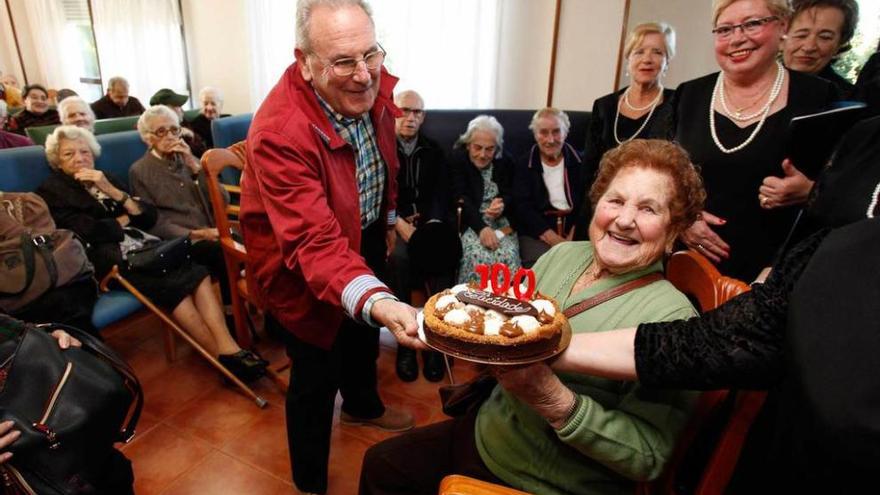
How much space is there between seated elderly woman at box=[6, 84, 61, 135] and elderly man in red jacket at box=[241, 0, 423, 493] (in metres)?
4.88

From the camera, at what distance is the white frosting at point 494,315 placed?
955mm

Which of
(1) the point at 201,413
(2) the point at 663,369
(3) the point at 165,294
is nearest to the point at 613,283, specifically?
(2) the point at 663,369

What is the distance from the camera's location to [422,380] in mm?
2699

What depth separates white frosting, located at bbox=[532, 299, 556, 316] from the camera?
3.23 feet

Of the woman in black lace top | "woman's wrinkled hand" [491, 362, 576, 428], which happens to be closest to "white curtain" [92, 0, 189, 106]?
"woman's wrinkled hand" [491, 362, 576, 428]

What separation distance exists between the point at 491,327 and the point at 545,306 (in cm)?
15

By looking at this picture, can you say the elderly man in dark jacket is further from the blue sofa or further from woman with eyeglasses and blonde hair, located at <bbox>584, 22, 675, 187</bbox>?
the blue sofa

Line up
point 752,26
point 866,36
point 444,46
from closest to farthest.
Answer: point 752,26 < point 866,36 < point 444,46

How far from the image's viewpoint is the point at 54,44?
7.62 metres

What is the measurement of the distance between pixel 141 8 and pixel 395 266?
6.04m

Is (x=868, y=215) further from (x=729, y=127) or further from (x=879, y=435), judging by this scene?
(x=729, y=127)

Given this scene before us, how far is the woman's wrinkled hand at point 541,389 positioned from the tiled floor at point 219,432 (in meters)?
1.36

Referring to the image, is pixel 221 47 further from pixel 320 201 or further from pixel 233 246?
pixel 320 201

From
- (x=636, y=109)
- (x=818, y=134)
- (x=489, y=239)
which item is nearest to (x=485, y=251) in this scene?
(x=489, y=239)
